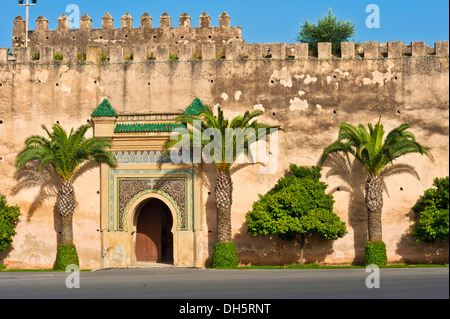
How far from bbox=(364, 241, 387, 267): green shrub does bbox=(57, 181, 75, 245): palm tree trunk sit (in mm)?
8609

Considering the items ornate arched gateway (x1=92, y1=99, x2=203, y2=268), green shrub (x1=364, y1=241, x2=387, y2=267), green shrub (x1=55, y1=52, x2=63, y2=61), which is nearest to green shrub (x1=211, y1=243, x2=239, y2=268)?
ornate arched gateway (x1=92, y1=99, x2=203, y2=268)

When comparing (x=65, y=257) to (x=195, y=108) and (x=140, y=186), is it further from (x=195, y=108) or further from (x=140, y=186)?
(x=195, y=108)

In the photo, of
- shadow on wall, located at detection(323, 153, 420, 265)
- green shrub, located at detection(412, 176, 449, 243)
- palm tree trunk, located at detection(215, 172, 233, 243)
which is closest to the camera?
green shrub, located at detection(412, 176, 449, 243)

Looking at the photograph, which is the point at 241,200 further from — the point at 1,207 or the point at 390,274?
the point at 1,207

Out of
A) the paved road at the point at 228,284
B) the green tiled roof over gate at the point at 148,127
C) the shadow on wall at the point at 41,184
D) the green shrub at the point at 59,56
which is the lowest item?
the paved road at the point at 228,284

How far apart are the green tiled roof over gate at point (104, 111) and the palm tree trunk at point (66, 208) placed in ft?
7.34

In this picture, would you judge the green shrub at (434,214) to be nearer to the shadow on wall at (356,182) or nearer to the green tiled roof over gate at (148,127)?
the shadow on wall at (356,182)

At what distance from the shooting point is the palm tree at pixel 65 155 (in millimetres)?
22844

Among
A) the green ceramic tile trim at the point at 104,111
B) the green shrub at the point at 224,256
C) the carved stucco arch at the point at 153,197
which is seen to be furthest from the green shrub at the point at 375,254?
the green ceramic tile trim at the point at 104,111

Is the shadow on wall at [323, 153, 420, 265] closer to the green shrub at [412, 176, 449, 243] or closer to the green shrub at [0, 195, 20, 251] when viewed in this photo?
the green shrub at [412, 176, 449, 243]

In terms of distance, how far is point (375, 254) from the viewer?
2172cm

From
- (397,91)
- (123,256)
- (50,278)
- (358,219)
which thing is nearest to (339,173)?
(358,219)

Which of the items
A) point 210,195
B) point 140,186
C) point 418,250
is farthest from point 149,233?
point 418,250

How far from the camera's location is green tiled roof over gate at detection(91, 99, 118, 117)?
927 inches
